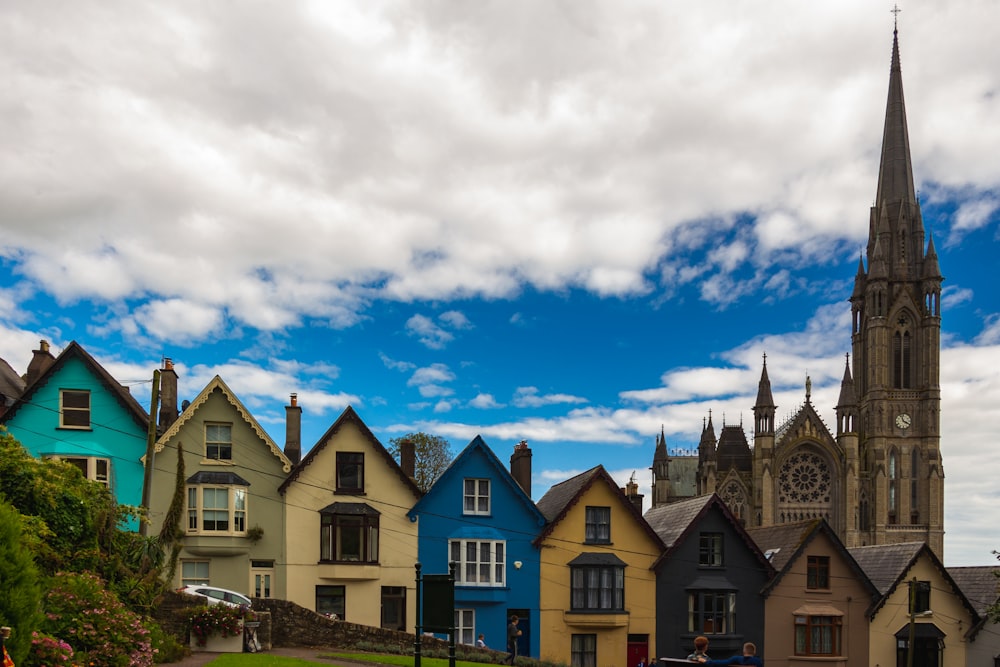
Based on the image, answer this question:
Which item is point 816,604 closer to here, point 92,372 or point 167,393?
point 167,393

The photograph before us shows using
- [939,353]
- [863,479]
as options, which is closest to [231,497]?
[863,479]

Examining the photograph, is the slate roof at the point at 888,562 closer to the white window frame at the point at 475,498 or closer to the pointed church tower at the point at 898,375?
the white window frame at the point at 475,498

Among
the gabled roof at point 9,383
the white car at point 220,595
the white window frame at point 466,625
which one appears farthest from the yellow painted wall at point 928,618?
the gabled roof at point 9,383

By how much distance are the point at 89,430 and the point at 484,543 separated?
18447 mm

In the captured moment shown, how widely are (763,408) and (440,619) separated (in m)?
94.9

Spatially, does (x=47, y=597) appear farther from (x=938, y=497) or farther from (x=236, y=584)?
(x=938, y=497)

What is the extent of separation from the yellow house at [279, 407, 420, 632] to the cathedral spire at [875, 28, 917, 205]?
10319 cm

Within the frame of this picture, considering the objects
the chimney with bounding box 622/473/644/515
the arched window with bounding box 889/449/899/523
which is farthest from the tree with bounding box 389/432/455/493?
the arched window with bounding box 889/449/899/523

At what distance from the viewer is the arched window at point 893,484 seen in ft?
359

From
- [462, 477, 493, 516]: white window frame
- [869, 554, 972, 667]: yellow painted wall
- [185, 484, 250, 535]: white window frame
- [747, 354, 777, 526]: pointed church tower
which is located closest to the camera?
[185, 484, 250, 535]: white window frame

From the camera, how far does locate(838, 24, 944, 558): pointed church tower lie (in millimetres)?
108938

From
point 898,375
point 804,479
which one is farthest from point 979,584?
point 898,375

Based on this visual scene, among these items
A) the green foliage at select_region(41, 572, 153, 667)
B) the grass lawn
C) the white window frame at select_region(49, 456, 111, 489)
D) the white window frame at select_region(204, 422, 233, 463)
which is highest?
the white window frame at select_region(204, 422, 233, 463)

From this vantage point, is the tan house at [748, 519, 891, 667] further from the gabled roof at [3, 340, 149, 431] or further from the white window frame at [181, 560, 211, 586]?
the gabled roof at [3, 340, 149, 431]
